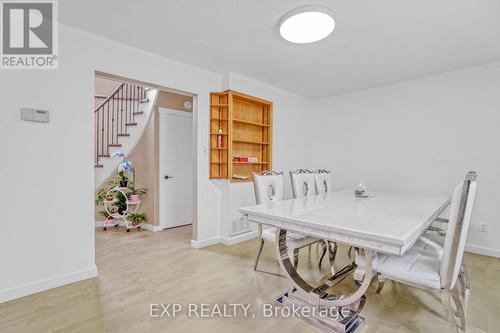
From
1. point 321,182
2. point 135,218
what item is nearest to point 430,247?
point 321,182

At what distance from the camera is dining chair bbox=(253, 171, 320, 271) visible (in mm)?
2257

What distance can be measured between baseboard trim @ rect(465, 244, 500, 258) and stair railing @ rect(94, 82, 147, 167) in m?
5.45

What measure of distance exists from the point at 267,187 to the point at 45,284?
2201mm

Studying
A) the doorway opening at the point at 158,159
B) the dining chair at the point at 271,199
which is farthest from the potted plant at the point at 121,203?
the dining chair at the point at 271,199

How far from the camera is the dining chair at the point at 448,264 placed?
134 centimetres

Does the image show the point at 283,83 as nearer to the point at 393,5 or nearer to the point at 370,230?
the point at 393,5

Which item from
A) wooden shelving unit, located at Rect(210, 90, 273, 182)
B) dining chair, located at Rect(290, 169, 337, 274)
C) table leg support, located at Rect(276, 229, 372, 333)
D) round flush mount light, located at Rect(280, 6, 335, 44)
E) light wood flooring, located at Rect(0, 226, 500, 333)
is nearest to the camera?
table leg support, located at Rect(276, 229, 372, 333)

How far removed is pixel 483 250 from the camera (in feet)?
10.1

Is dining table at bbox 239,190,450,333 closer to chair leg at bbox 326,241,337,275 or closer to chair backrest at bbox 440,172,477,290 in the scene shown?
chair backrest at bbox 440,172,477,290

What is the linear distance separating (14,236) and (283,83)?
11.9 feet

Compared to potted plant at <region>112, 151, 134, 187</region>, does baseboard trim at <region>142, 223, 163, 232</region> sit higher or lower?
lower

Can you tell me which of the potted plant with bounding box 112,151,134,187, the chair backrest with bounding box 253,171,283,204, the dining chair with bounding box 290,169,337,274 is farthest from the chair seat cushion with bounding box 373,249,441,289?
the potted plant with bounding box 112,151,134,187

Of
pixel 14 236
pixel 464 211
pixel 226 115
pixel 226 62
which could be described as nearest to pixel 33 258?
pixel 14 236

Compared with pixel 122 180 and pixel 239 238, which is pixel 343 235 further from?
pixel 122 180
